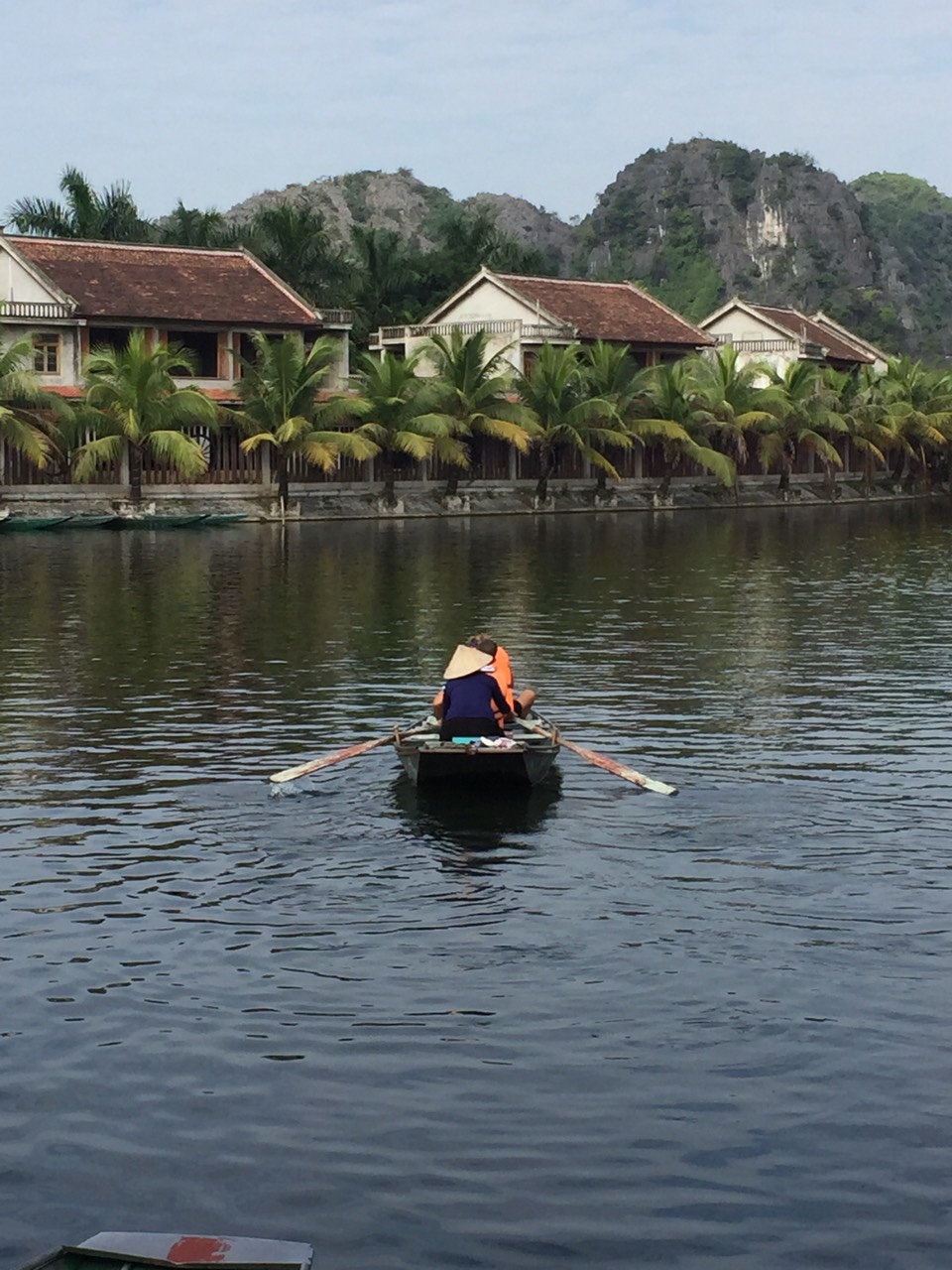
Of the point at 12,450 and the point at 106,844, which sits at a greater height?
the point at 12,450

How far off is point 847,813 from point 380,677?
1038 centimetres

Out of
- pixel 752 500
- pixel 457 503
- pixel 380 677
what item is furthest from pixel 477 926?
pixel 752 500

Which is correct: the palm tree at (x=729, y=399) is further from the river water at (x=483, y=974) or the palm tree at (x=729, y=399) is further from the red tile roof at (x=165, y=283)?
the river water at (x=483, y=974)

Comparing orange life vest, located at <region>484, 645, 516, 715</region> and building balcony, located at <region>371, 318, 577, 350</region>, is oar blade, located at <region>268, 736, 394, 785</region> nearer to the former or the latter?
orange life vest, located at <region>484, 645, 516, 715</region>

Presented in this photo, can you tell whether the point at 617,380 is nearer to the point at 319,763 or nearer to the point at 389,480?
the point at 389,480

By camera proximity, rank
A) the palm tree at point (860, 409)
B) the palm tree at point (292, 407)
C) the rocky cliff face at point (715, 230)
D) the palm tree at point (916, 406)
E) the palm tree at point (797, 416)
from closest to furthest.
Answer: the palm tree at point (292, 407) < the palm tree at point (797, 416) < the palm tree at point (860, 409) < the palm tree at point (916, 406) < the rocky cliff face at point (715, 230)

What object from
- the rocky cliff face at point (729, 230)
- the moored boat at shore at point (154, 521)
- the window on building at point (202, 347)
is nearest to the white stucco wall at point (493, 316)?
the window on building at point (202, 347)

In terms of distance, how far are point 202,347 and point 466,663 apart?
165 feet

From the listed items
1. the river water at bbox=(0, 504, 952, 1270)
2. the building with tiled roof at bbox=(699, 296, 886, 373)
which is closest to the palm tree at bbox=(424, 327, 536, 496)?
the building with tiled roof at bbox=(699, 296, 886, 373)

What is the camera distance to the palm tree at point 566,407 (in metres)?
66.4

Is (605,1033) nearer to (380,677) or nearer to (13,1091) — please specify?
(13,1091)

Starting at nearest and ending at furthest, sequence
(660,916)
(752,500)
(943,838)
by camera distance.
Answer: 1. (660,916)
2. (943,838)
3. (752,500)

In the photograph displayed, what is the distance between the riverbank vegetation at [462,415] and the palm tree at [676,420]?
0.26 ft

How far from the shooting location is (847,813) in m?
16.3
